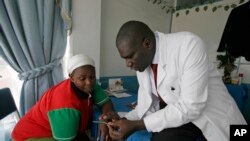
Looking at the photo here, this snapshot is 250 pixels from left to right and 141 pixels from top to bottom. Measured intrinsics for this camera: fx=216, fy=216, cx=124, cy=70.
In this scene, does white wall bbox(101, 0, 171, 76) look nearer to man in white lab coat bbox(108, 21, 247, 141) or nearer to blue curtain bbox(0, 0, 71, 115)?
blue curtain bbox(0, 0, 71, 115)

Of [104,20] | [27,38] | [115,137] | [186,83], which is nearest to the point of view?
[186,83]

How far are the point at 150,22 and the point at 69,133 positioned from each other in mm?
1768

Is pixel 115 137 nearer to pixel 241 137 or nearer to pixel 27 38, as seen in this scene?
pixel 241 137

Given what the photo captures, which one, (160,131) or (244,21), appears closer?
(160,131)

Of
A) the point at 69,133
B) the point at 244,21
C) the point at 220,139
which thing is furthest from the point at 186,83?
the point at 244,21

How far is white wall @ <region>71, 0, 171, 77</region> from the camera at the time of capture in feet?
6.81

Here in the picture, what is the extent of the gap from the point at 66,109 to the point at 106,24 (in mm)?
1313

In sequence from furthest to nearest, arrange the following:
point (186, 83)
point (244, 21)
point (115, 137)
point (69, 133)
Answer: point (244, 21)
point (69, 133)
point (115, 137)
point (186, 83)

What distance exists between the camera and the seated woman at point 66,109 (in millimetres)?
1265

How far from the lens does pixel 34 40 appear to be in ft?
6.12

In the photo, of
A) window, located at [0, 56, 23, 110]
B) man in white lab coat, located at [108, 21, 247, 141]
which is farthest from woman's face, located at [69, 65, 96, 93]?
window, located at [0, 56, 23, 110]

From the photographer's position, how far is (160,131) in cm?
98

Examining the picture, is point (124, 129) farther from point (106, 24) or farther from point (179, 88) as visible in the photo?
point (106, 24)

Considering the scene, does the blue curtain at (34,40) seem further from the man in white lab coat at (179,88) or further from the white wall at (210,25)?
the white wall at (210,25)
